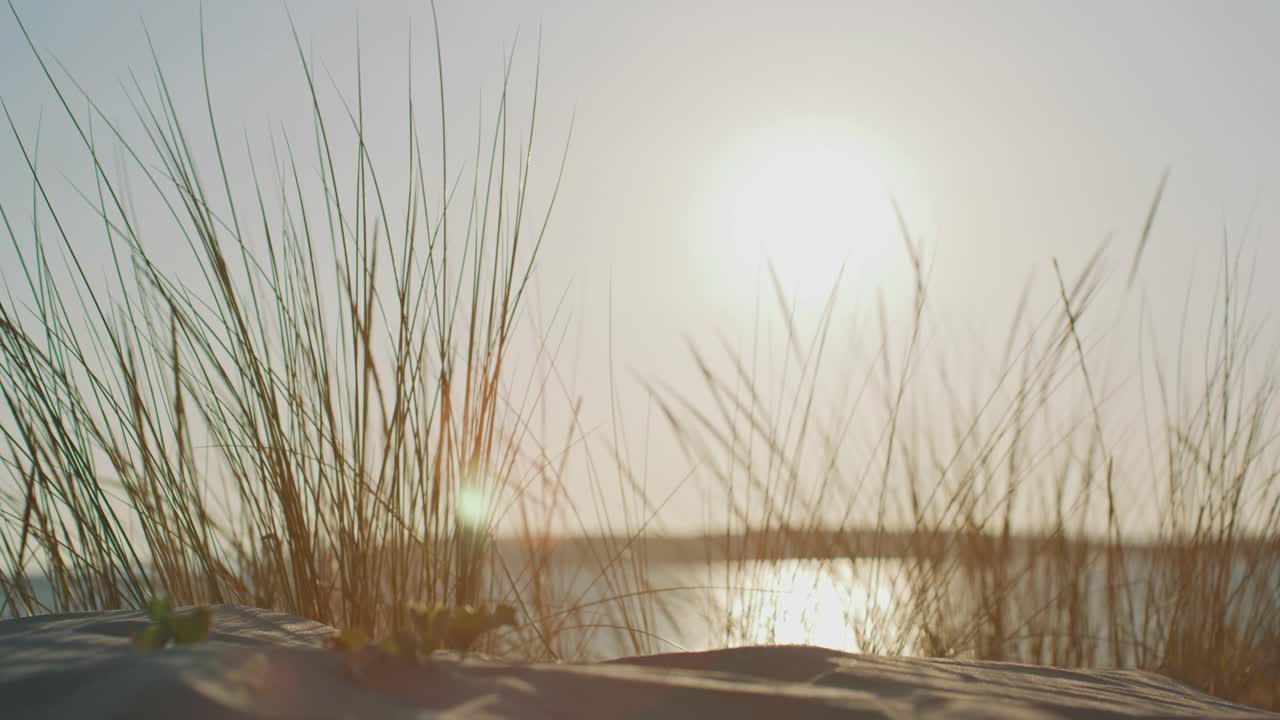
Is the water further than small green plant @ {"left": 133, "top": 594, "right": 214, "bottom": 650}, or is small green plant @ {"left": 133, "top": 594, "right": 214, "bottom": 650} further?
the water

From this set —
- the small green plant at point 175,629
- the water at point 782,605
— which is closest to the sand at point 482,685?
the small green plant at point 175,629

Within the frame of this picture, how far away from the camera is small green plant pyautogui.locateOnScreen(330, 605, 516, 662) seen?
2.45 ft

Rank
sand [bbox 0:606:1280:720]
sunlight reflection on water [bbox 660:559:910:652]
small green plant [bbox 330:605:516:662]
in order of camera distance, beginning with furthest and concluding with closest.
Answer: sunlight reflection on water [bbox 660:559:910:652]
small green plant [bbox 330:605:516:662]
sand [bbox 0:606:1280:720]

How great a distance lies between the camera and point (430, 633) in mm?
791

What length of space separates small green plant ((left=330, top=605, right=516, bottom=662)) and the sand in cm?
2

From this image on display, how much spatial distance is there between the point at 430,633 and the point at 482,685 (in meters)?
0.08

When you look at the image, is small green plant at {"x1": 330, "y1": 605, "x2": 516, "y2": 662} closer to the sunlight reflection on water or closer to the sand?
the sand

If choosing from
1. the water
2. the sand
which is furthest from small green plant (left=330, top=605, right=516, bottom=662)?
the water

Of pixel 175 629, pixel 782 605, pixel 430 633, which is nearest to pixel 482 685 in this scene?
pixel 430 633

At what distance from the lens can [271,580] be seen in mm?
1496

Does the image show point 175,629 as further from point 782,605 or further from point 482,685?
point 782,605

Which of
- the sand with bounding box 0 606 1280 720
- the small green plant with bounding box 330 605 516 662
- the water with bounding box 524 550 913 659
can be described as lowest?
the water with bounding box 524 550 913 659

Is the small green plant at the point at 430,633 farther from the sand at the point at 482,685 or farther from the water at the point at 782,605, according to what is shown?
the water at the point at 782,605

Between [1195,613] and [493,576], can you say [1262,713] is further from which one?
[1195,613]
